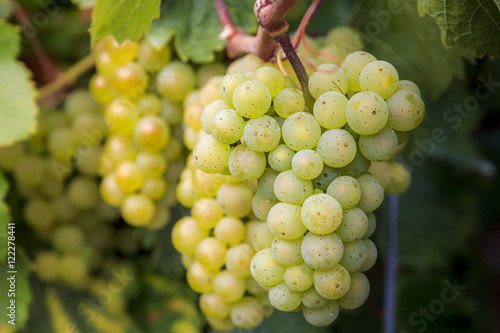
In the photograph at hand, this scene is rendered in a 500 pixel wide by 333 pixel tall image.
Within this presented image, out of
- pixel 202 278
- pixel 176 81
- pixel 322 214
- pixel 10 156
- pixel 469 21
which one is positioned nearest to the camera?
pixel 322 214

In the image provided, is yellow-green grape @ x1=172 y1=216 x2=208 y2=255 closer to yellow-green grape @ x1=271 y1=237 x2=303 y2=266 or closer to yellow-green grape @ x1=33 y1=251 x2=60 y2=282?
yellow-green grape @ x1=271 y1=237 x2=303 y2=266

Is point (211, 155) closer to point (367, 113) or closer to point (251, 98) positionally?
point (251, 98)

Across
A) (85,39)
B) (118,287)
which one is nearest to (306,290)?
(118,287)

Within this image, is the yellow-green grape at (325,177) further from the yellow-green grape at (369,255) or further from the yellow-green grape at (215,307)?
the yellow-green grape at (215,307)

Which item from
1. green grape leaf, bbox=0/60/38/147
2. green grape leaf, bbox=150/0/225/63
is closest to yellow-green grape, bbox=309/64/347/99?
green grape leaf, bbox=150/0/225/63

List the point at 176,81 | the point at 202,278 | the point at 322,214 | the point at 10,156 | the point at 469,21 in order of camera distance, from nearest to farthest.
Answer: the point at 322,214 → the point at 469,21 → the point at 202,278 → the point at 176,81 → the point at 10,156

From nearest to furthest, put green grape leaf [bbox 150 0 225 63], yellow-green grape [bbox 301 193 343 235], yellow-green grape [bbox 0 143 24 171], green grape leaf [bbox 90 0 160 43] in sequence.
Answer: yellow-green grape [bbox 301 193 343 235] → green grape leaf [bbox 90 0 160 43] → green grape leaf [bbox 150 0 225 63] → yellow-green grape [bbox 0 143 24 171]

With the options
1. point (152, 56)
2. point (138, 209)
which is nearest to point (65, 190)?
point (138, 209)
